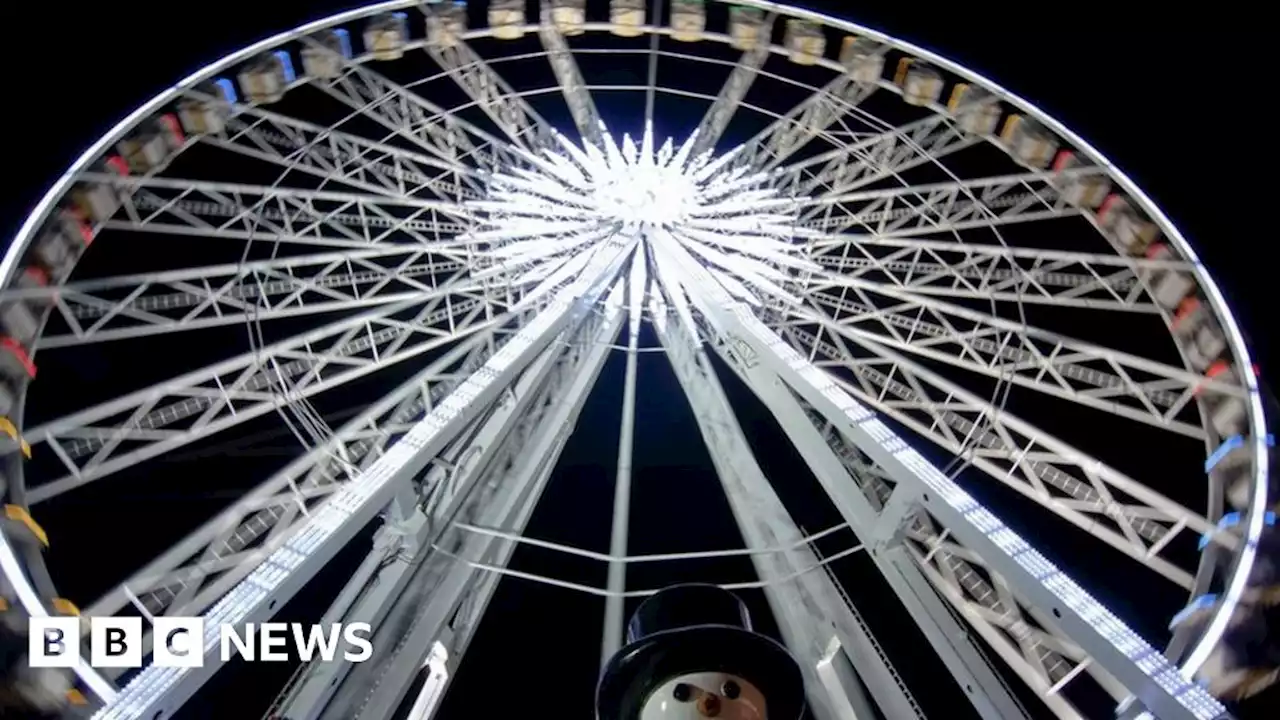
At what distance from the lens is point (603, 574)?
22.7 metres

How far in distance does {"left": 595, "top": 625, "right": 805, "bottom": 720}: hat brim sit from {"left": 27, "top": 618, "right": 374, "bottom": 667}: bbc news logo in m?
2.39

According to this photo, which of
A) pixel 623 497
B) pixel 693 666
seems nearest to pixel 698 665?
pixel 693 666

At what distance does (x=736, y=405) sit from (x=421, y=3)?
11.6 metres

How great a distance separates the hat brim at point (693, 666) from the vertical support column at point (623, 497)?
3.08 meters

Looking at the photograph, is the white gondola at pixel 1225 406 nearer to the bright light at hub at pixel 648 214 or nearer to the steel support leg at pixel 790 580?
the steel support leg at pixel 790 580

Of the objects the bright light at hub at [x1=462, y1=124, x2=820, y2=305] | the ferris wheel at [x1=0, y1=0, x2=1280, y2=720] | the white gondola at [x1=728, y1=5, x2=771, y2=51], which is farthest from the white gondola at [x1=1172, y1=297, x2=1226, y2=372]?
the white gondola at [x1=728, y1=5, x2=771, y2=51]

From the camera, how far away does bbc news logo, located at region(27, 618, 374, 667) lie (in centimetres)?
568

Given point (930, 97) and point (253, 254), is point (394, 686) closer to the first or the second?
point (930, 97)

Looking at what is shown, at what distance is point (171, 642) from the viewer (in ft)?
19.7

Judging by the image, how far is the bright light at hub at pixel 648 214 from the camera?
1315 centimetres

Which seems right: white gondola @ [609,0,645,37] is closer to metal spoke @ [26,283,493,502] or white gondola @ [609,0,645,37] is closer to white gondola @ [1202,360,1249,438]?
metal spoke @ [26,283,493,502]

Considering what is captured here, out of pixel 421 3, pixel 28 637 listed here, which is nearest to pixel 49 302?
pixel 28 637

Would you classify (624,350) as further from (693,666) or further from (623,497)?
(693,666)

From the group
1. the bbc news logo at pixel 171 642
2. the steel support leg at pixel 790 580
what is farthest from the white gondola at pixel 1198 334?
the bbc news logo at pixel 171 642
